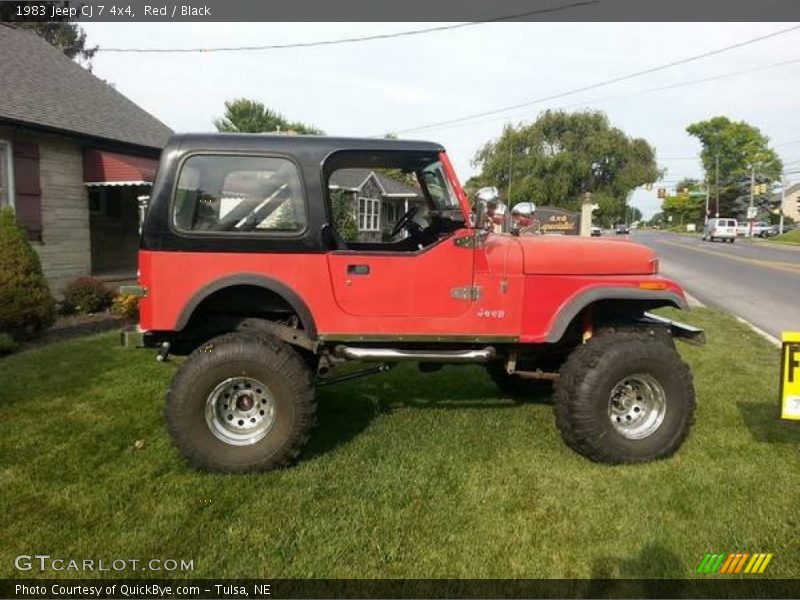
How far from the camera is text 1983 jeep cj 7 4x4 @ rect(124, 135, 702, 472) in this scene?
12.8ft


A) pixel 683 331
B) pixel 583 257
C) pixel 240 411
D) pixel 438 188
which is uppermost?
pixel 438 188

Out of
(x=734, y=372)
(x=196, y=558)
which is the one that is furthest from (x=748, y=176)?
(x=196, y=558)

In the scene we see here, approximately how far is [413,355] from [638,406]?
164 cm

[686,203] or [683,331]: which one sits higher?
[686,203]

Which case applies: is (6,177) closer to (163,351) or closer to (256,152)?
(163,351)

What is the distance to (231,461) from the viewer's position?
3.89 meters

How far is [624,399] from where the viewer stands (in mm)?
4219

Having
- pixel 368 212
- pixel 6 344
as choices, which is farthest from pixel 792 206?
pixel 6 344

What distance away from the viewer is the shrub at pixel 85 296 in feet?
32.7

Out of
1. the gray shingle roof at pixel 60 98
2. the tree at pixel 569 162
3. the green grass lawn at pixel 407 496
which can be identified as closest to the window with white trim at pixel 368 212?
the gray shingle roof at pixel 60 98

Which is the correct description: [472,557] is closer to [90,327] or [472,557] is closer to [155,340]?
[155,340]

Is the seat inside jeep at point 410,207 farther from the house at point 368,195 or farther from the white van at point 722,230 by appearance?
the white van at point 722,230

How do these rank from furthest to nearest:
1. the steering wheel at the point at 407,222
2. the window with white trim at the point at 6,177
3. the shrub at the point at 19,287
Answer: the window with white trim at the point at 6,177 < the shrub at the point at 19,287 < the steering wheel at the point at 407,222

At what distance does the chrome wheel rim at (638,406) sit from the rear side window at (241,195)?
8.19ft
